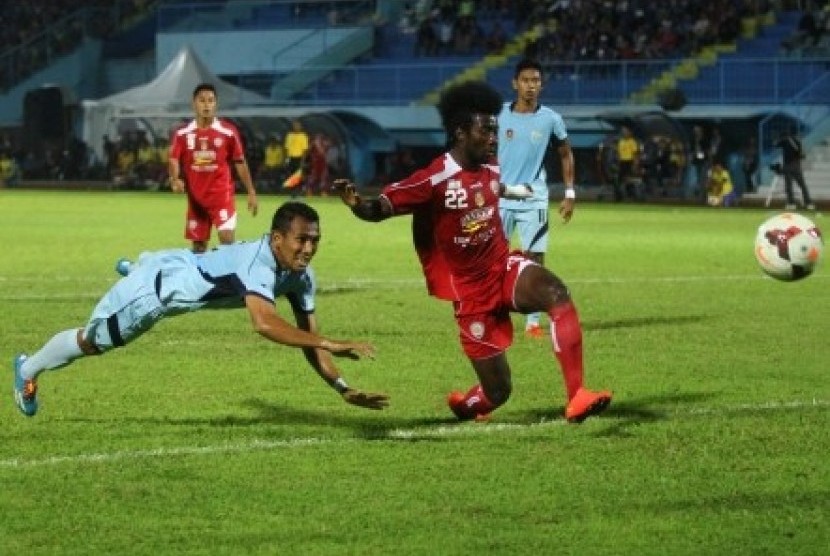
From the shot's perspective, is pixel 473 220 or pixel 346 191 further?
pixel 473 220

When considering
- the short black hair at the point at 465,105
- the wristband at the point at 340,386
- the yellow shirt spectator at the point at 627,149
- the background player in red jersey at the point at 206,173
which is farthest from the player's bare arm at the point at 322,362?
the yellow shirt spectator at the point at 627,149

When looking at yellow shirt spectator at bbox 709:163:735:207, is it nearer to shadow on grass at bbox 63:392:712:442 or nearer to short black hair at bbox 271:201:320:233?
shadow on grass at bbox 63:392:712:442

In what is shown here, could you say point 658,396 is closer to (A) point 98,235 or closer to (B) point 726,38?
(A) point 98,235

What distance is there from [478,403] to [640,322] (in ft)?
23.1

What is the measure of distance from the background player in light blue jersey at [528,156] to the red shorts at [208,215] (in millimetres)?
4937

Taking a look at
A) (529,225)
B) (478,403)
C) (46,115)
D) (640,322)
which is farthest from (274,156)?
(478,403)

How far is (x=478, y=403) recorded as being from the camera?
1195cm

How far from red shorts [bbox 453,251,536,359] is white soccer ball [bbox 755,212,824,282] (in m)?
3.16

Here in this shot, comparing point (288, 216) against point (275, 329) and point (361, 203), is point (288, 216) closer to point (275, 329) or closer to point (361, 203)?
point (361, 203)

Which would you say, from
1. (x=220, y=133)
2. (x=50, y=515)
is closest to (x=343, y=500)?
(x=50, y=515)

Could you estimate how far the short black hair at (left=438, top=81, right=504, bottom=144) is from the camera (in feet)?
39.1

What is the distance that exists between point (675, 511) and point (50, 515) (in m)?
2.86

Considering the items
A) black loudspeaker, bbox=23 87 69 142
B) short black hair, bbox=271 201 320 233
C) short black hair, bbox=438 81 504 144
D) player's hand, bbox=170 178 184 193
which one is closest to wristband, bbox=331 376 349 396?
short black hair, bbox=271 201 320 233

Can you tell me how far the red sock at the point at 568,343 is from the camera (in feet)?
37.9
